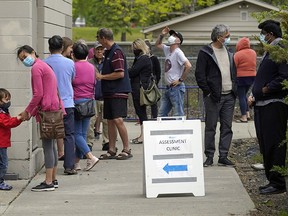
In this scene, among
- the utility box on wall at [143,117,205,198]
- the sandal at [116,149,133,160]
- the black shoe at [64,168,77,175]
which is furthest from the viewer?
the sandal at [116,149,133,160]

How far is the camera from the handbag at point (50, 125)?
1019cm

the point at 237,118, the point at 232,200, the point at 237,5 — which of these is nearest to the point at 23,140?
the point at 232,200

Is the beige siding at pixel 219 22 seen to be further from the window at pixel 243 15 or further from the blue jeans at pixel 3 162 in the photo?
the blue jeans at pixel 3 162

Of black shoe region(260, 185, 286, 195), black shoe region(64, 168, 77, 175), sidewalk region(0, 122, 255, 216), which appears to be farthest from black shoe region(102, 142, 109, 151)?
black shoe region(260, 185, 286, 195)

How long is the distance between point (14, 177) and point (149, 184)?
228 cm

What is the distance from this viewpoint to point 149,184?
976 cm

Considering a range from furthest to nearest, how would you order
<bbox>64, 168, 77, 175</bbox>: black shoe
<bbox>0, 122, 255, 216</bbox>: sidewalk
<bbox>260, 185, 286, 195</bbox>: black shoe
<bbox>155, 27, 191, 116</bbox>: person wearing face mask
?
<bbox>155, 27, 191, 116</bbox>: person wearing face mask < <bbox>64, 168, 77, 175</bbox>: black shoe < <bbox>260, 185, 286, 195</bbox>: black shoe < <bbox>0, 122, 255, 216</bbox>: sidewalk

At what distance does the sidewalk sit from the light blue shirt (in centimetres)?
109

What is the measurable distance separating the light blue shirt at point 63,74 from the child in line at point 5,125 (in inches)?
40.4

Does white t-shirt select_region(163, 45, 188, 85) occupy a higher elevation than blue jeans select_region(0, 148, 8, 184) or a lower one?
higher

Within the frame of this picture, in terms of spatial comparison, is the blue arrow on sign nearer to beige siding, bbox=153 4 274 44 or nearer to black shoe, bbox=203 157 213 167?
black shoe, bbox=203 157 213 167

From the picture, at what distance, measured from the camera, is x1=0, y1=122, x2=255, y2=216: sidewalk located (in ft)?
29.9

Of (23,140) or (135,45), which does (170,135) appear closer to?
(23,140)

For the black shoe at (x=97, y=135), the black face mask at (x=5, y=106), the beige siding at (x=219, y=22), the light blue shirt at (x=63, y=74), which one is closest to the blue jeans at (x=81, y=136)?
the light blue shirt at (x=63, y=74)
